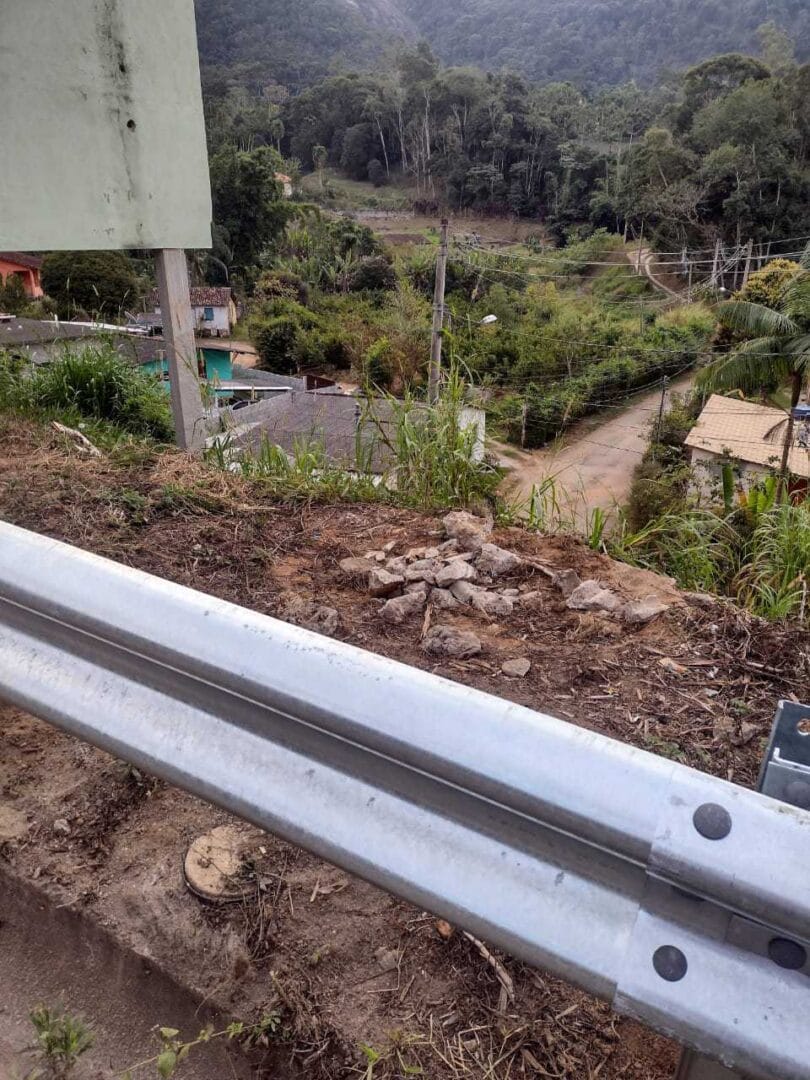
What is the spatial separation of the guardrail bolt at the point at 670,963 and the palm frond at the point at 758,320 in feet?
44.3

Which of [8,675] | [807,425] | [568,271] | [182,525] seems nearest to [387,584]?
[182,525]

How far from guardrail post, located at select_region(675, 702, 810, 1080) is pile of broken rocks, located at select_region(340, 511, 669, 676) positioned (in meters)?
1.46

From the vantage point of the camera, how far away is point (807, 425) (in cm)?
1398

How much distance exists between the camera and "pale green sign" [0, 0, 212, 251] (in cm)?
514

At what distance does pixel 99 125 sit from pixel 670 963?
6.32 m

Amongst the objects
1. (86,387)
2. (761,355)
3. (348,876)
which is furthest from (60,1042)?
(761,355)

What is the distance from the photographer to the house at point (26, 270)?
26.3 meters

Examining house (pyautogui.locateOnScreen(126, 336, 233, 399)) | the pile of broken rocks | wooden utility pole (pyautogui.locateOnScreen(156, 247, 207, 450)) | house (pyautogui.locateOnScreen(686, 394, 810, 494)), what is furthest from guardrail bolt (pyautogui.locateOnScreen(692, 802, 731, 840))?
house (pyautogui.locateOnScreen(686, 394, 810, 494))

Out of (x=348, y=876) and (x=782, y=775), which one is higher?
(x=782, y=775)

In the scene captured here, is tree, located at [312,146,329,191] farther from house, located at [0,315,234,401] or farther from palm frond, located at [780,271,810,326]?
house, located at [0,315,234,401]

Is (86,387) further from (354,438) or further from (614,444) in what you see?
(614,444)

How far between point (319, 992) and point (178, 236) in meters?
6.12

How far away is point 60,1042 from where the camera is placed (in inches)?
38.3

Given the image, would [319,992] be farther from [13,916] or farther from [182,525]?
[182,525]
